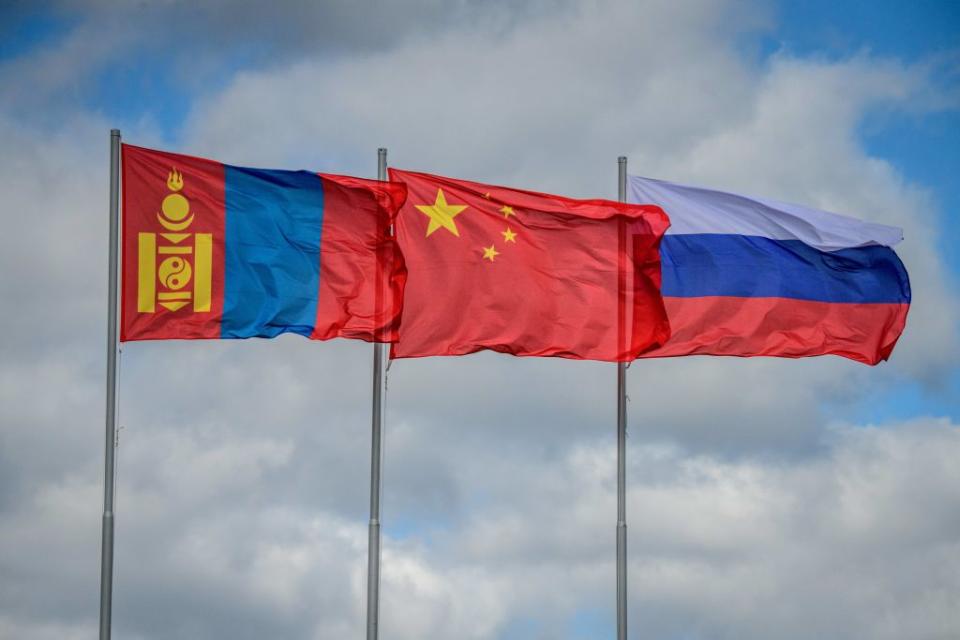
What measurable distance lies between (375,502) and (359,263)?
196 inches

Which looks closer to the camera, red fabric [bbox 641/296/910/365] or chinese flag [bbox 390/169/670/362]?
chinese flag [bbox 390/169/670/362]

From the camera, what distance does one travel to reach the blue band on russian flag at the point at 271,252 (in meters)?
33.8

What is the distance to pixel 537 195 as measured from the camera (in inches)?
1431

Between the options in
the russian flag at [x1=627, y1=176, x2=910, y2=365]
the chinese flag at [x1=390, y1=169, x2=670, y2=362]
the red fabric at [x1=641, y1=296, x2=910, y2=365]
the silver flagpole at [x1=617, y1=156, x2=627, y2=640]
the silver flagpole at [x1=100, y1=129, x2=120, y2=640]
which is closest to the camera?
the silver flagpole at [x1=100, y1=129, x2=120, y2=640]

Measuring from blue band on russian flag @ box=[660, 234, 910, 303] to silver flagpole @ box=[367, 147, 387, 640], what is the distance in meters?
6.78

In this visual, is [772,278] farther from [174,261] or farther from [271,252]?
[174,261]

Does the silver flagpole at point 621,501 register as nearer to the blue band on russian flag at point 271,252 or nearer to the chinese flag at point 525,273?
the chinese flag at point 525,273

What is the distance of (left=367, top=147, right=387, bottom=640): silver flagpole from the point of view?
34500 millimetres

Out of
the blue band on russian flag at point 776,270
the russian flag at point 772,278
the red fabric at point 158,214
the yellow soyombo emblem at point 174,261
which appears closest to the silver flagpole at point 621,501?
the russian flag at point 772,278

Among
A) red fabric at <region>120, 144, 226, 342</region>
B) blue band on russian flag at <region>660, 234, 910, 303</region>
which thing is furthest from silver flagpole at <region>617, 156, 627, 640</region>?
red fabric at <region>120, 144, 226, 342</region>

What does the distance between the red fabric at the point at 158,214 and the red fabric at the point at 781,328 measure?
955cm

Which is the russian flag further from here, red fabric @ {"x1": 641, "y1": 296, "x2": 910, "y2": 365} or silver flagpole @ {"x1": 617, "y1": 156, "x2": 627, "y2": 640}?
silver flagpole @ {"x1": 617, "y1": 156, "x2": 627, "y2": 640}

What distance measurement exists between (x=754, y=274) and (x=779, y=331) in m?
1.41

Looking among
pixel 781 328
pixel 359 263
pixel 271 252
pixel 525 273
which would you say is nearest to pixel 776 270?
pixel 781 328
